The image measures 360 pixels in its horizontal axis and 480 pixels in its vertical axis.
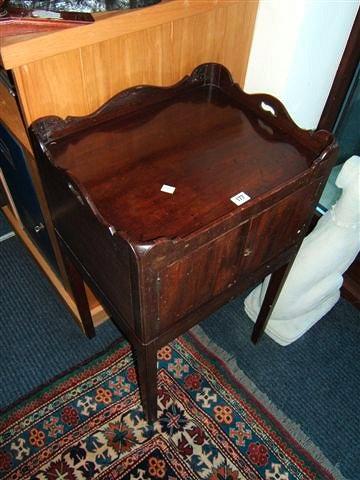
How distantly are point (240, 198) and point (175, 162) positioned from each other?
190mm

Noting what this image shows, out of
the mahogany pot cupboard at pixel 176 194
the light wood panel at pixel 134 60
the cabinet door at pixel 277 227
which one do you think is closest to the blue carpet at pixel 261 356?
the mahogany pot cupboard at pixel 176 194

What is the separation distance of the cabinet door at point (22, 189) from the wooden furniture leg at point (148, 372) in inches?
25.8

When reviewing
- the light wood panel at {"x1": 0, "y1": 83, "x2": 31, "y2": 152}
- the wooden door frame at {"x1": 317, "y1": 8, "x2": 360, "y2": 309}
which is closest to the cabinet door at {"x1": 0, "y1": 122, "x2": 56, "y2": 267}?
the light wood panel at {"x1": 0, "y1": 83, "x2": 31, "y2": 152}

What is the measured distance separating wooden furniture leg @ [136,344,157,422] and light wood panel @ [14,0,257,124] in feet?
2.03

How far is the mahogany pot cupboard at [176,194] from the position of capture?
2.75ft

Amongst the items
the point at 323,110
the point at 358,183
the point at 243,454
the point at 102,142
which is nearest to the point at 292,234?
the point at 358,183

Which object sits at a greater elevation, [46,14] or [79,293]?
[46,14]

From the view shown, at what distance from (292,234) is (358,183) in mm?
285

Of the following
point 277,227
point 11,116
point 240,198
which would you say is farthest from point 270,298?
point 11,116

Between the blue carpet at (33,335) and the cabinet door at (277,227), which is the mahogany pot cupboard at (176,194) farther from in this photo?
the blue carpet at (33,335)

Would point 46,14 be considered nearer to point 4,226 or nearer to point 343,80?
point 343,80

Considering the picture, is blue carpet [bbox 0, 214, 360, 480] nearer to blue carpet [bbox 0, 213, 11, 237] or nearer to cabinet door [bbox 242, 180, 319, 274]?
blue carpet [bbox 0, 213, 11, 237]

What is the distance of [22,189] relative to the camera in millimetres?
1453

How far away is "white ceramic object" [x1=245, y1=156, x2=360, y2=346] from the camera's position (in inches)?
50.1
